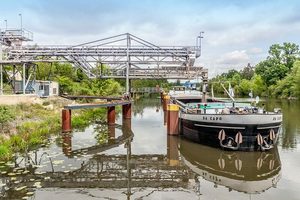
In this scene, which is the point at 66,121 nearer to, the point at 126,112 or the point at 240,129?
the point at 126,112

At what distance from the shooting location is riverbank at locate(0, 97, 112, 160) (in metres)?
17.8

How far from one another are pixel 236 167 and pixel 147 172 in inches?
157

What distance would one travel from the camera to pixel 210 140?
18969 millimetres

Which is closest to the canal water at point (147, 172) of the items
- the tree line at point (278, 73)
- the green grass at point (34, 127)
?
the green grass at point (34, 127)

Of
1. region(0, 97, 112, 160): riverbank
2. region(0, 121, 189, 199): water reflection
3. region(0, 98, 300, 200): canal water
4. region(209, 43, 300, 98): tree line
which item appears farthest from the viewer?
region(209, 43, 300, 98): tree line

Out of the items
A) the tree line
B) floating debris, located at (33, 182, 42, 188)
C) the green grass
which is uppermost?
the tree line

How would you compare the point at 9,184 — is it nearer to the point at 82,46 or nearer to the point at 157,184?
the point at 157,184

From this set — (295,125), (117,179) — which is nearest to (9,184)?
(117,179)

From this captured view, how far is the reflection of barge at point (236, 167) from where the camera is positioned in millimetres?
13091

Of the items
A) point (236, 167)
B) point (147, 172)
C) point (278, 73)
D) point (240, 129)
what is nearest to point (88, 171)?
point (147, 172)

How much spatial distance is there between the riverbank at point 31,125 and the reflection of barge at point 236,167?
856cm

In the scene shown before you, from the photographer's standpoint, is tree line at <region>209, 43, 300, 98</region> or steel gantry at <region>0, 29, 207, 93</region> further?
tree line at <region>209, 43, 300, 98</region>

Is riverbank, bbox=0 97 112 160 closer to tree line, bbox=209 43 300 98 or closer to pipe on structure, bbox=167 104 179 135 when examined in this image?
pipe on structure, bbox=167 104 179 135

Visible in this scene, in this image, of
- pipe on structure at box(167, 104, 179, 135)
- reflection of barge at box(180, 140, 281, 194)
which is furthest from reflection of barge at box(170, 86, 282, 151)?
pipe on structure at box(167, 104, 179, 135)
